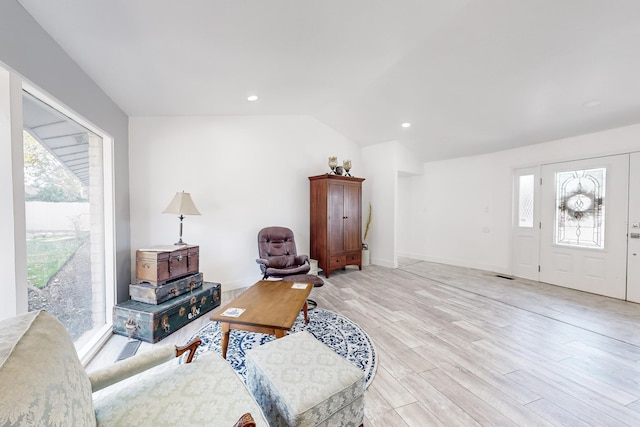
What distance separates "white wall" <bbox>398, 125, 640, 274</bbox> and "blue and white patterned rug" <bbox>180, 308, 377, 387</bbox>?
3841 millimetres

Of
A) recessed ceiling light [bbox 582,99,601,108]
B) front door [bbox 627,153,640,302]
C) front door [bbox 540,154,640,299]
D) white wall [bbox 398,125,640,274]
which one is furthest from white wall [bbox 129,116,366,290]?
front door [bbox 627,153,640,302]

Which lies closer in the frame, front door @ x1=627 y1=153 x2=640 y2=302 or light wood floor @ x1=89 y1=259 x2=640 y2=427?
light wood floor @ x1=89 y1=259 x2=640 y2=427

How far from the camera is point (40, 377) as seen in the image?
76 centimetres

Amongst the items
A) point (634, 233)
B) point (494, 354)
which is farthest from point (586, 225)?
point (494, 354)

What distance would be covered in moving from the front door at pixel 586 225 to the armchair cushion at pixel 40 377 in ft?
18.8

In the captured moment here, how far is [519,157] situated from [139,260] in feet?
19.9

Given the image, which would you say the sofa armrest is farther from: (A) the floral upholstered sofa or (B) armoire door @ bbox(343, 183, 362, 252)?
(B) armoire door @ bbox(343, 183, 362, 252)

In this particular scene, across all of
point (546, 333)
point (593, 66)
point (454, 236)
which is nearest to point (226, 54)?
point (593, 66)

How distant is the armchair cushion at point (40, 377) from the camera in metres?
0.66

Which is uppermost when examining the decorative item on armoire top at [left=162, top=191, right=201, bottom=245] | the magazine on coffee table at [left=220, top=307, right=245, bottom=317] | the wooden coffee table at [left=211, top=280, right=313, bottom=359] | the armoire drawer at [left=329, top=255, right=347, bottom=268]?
the decorative item on armoire top at [left=162, top=191, right=201, bottom=245]

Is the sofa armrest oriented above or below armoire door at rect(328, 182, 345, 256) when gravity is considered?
below

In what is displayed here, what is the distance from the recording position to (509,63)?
2.82 metres

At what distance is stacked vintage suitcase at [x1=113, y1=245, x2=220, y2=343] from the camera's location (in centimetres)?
246

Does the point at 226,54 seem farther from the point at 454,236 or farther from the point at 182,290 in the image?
the point at 454,236
